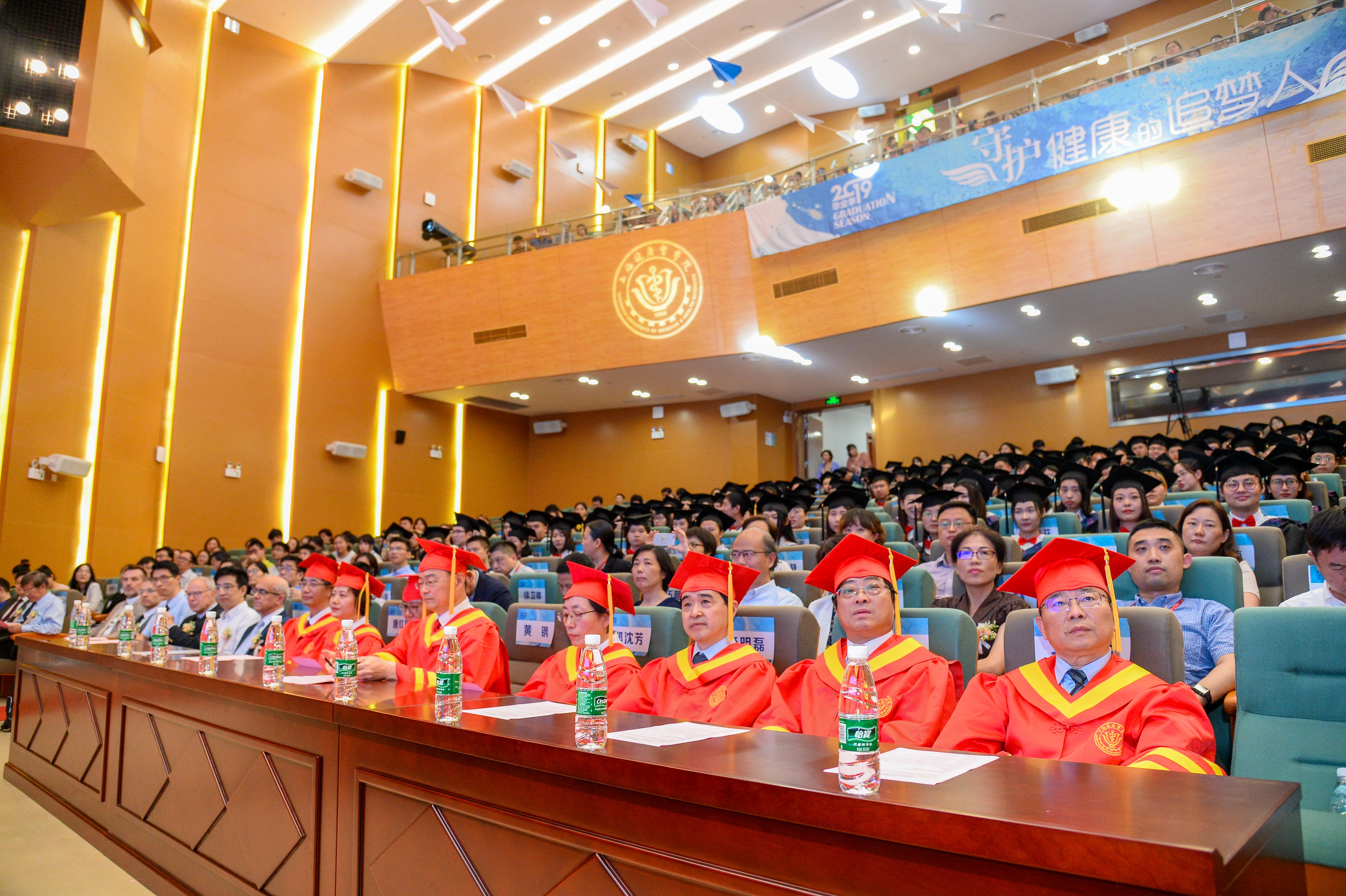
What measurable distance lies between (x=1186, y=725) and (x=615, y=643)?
1.94 m

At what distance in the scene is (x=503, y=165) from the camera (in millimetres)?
15148

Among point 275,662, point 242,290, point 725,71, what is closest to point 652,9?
point 725,71

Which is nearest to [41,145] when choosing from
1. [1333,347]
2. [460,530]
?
[460,530]

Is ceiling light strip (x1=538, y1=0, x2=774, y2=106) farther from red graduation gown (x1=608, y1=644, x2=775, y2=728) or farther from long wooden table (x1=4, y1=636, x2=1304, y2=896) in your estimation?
long wooden table (x1=4, y1=636, x2=1304, y2=896)

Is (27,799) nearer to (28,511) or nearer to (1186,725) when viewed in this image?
(1186,725)

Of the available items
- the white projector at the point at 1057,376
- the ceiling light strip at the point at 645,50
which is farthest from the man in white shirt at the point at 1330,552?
the ceiling light strip at the point at 645,50

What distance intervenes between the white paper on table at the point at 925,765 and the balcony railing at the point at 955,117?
859 cm

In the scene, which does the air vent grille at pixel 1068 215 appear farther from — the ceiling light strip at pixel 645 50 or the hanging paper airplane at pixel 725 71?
the ceiling light strip at pixel 645 50

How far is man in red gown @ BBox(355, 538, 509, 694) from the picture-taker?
11.5 ft

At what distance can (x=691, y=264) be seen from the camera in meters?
11.3

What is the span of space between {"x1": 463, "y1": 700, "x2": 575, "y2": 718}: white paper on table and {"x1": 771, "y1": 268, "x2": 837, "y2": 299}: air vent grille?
341 inches

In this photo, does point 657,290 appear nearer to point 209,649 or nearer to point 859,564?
point 209,649

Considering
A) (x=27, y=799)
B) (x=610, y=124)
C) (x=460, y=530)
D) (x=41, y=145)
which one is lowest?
(x=27, y=799)

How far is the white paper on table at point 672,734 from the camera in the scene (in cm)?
182
